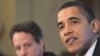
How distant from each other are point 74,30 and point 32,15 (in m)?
3.91

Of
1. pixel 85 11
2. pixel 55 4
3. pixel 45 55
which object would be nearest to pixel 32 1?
pixel 55 4

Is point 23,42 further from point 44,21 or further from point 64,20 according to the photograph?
point 44,21

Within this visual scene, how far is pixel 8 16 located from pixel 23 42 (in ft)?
11.5

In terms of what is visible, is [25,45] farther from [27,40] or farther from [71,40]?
[71,40]

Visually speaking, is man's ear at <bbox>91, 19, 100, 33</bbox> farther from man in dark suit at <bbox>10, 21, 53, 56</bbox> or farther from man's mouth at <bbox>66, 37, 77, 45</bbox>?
man in dark suit at <bbox>10, 21, 53, 56</bbox>

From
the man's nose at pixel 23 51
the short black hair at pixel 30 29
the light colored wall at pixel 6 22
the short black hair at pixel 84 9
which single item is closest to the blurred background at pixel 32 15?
the light colored wall at pixel 6 22

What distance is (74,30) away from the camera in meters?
1.93

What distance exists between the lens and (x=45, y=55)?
2.43 metres

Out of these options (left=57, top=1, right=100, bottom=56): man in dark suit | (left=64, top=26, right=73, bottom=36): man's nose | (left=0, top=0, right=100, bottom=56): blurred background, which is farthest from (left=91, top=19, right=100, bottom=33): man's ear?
(left=0, top=0, right=100, bottom=56): blurred background

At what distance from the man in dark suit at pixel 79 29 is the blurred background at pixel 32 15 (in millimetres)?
3700

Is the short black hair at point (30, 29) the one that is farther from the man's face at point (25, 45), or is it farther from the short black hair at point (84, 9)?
the short black hair at point (84, 9)

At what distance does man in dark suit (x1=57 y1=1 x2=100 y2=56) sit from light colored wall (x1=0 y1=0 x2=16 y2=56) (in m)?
3.82

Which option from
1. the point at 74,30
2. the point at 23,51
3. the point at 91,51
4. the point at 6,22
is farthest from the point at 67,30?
the point at 6,22

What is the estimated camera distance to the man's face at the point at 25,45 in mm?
2346
